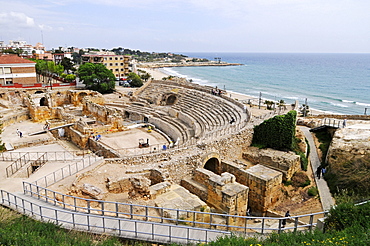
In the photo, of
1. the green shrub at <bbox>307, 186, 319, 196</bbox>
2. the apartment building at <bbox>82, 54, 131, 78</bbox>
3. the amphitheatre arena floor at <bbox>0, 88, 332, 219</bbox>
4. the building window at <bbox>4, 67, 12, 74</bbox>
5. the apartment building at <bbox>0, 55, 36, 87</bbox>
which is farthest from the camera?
the apartment building at <bbox>82, 54, 131, 78</bbox>

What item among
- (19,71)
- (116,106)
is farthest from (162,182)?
(19,71)

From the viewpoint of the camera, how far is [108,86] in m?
50.4

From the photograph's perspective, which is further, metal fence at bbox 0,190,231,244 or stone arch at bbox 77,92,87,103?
stone arch at bbox 77,92,87,103

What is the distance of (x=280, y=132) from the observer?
830 inches

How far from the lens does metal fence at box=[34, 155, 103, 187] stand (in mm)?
14499

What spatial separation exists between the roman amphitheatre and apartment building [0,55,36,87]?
24.5 ft

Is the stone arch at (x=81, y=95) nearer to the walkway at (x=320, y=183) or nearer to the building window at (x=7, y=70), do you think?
the building window at (x=7, y=70)

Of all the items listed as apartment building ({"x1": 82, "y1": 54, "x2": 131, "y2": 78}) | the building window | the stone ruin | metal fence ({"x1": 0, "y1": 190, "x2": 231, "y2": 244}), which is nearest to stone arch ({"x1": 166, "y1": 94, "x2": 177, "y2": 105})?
the stone ruin

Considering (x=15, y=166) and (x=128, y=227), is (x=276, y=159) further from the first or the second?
(x=15, y=166)

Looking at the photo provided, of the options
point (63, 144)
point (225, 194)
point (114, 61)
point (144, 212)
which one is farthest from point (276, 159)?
point (114, 61)

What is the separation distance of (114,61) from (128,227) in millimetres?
64960

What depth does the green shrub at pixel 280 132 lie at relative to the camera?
2103 cm

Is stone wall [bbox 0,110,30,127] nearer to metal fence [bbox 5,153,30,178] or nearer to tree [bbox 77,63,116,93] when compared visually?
metal fence [bbox 5,153,30,178]

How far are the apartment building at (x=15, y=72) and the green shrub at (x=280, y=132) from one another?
133 ft
